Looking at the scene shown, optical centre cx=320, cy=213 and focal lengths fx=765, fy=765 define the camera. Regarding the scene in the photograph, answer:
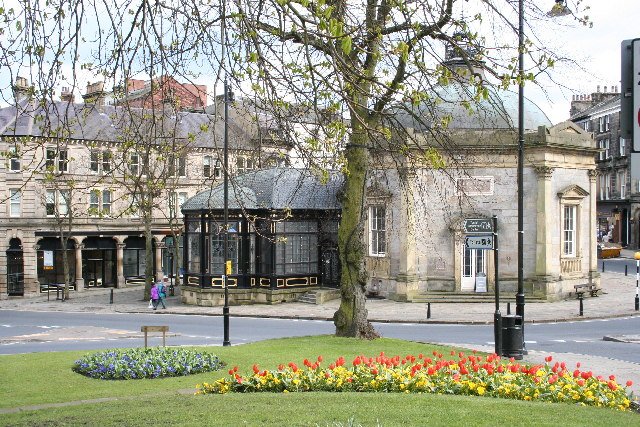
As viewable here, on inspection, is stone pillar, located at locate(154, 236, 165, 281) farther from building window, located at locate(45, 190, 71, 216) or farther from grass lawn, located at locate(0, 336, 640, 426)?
grass lawn, located at locate(0, 336, 640, 426)

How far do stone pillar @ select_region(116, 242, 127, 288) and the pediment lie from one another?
104 ft

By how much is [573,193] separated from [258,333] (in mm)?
18769

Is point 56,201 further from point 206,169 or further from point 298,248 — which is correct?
point 206,169

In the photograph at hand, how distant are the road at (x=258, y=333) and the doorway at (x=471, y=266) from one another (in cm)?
708

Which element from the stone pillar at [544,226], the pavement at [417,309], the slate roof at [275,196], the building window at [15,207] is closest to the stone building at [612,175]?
the pavement at [417,309]

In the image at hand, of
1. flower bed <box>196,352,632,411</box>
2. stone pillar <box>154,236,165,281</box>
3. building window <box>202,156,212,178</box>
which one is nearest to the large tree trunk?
building window <box>202,156,212,178</box>

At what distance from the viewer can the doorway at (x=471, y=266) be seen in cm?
3759

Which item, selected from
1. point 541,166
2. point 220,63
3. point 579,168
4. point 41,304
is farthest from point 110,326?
point 220,63

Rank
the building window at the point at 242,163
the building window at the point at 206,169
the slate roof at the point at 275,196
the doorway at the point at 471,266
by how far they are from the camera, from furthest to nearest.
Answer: the slate roof at the point at 275,196
the doorway at the point at 471,266
the building window at the point at 206,169
the building window at the point at 242,163

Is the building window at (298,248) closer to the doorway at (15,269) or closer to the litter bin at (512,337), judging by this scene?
the doorway at (15,269)

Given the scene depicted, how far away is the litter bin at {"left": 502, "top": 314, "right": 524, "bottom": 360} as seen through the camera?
65.4ft

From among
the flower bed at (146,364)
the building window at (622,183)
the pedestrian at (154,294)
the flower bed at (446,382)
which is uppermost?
the building window at (622,183)

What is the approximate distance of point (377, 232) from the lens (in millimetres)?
39906

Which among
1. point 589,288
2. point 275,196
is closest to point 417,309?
point 589,288
